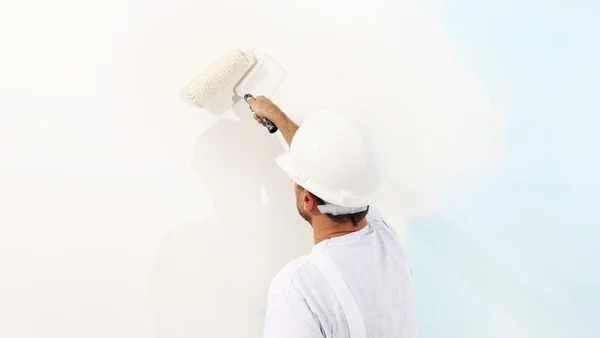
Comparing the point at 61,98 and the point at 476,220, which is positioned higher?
the point at 61,98

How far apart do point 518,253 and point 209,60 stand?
89cm

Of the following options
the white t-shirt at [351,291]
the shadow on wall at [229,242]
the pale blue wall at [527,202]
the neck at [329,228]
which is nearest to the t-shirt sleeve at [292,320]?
the white t-shirt at [351,291]

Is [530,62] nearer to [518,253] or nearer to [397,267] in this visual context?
[518,253]

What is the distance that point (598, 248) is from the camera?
1193 mm

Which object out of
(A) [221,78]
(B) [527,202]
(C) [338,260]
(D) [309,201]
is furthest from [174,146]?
(B) [527,202]

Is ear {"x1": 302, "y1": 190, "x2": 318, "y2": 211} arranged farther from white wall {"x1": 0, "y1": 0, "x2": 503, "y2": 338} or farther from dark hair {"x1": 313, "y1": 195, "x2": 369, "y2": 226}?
white wall {"x1": 0, "y1": 0, "x2": 503, "y2": 338}

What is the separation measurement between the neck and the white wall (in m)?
0.28

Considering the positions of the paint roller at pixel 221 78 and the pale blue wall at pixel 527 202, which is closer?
the paint roller at pixel 221 78

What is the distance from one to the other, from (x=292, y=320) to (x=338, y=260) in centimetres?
13

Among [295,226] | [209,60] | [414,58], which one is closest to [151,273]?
[295,226]

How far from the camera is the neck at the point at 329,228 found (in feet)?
2.98

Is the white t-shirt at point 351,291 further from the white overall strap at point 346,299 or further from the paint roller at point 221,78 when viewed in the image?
the paint roller at point 221,78

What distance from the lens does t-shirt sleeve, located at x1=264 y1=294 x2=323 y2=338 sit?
0.81 meters

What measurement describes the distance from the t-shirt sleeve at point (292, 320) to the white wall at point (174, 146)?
1.23ft
